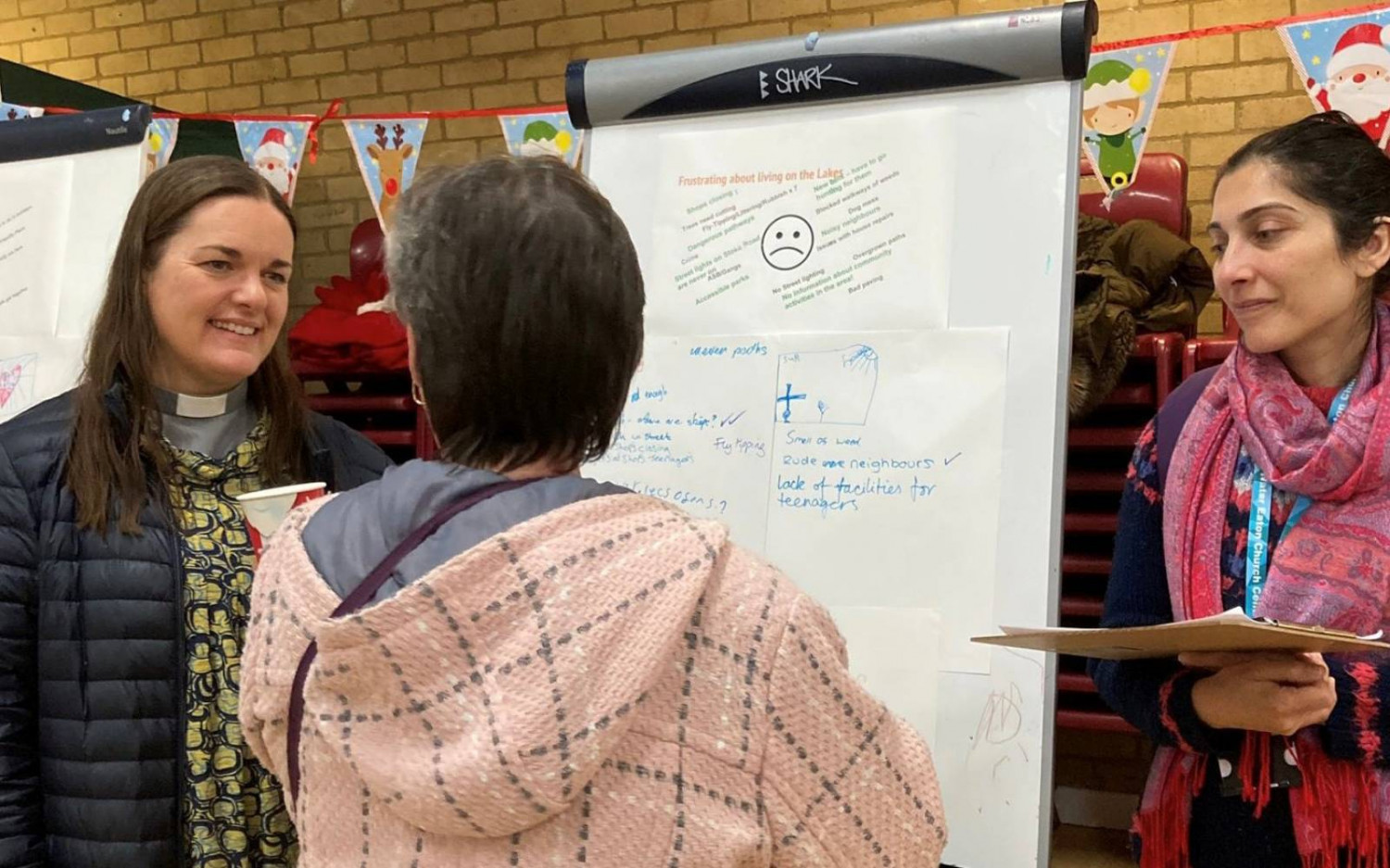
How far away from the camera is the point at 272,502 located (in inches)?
56.8

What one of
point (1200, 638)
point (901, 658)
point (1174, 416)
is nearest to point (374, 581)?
A: point (1200, 638)

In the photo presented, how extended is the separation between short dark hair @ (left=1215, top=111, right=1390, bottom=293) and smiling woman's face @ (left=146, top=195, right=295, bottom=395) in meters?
1.39

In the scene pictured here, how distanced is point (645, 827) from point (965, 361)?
0.96m

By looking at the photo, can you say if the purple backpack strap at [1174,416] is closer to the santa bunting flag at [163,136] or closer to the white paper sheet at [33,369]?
the white paper sheet at [33,369]

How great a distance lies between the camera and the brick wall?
148 inches

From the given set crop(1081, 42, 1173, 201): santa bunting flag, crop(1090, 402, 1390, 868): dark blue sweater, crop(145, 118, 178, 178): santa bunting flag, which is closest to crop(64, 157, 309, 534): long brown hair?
crop(1090, 402, 1390, 868): dark blue sweater

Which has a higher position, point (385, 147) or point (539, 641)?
point (385, 147)

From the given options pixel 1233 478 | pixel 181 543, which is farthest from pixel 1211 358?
pixel 181 543

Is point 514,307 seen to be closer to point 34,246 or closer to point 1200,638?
point 1200,638

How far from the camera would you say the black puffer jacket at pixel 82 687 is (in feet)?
4.80

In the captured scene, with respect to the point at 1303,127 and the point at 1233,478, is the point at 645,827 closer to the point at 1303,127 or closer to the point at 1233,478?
the point at 1233,478

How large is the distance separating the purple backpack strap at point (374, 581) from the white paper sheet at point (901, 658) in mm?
843

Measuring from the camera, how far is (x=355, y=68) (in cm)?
500

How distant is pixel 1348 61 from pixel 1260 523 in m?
1.58
